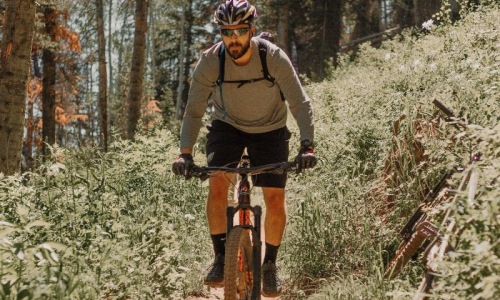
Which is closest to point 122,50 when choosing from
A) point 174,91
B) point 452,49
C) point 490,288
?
point 174,91

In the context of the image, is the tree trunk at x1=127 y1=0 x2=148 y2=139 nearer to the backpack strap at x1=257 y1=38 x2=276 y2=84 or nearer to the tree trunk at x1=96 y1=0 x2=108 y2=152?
the tree trunk at x1=96 y1=0 x2=108 y2=152

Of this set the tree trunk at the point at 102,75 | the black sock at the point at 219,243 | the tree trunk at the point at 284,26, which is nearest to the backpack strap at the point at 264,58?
the black sock at the point at 219,243

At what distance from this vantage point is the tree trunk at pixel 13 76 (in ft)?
25.1

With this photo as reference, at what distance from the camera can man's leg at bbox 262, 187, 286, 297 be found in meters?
5.32

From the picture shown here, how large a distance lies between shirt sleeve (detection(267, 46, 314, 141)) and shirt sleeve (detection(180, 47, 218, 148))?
0.50 metres

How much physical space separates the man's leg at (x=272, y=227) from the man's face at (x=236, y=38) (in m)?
1.23

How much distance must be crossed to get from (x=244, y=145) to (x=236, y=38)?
3.30 ft

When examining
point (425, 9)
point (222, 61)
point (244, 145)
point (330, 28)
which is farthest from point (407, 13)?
point (222, 61)

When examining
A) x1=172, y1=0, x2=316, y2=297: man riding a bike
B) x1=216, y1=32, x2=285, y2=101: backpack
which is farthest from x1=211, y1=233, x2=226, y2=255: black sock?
x1=216, y1=32, x2=285, y2=101: backpack

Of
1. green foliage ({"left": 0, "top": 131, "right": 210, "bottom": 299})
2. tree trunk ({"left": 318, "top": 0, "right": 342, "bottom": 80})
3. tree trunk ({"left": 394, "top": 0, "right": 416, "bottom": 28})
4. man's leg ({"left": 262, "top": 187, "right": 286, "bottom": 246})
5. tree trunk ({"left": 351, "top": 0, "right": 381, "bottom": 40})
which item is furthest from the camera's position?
tree trunk ({"left": 351, "top": 0, "right": 381, "bottom": 40})

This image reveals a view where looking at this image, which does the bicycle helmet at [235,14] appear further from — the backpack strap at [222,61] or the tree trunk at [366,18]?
the tree trunk at [366,18]

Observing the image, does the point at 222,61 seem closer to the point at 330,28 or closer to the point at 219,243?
the point at 219,243

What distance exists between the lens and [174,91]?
42125mm

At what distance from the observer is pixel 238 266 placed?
4.66m
